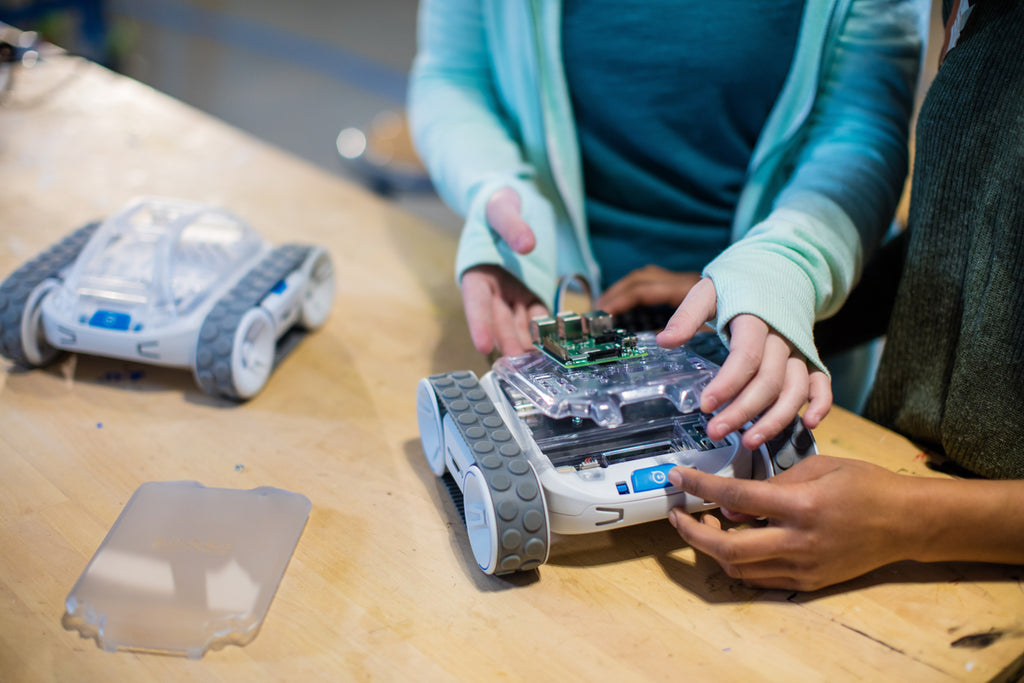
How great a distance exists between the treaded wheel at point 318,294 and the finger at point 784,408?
0.50 metres

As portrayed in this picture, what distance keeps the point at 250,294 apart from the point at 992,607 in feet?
2.27

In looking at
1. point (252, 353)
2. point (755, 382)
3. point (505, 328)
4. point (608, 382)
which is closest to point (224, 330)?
point (252, 353)

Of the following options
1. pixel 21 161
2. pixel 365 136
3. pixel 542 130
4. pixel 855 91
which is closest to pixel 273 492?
pixel 542 130

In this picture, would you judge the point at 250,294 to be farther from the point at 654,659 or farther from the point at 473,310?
the point at 654,659

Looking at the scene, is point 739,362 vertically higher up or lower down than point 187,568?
higher up

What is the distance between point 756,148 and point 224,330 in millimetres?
602

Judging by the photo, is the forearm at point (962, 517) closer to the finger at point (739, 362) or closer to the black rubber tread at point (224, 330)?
the finger at point (739, 362)

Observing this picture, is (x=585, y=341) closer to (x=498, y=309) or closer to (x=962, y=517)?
(x=498, y=309)

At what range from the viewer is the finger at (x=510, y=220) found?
27.6 inches

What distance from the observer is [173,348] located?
2.43 ft

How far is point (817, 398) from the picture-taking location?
1.92 ft

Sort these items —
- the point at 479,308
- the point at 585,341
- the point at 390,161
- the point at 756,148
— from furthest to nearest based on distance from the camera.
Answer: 1. the point at 390,161
2. the point at 756,148
3. the point at 479,308
4. the point at 585,341

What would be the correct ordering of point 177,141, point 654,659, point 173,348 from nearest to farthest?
point 654,659
point 173,348
point 177,141

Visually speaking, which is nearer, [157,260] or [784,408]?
[784,408]
